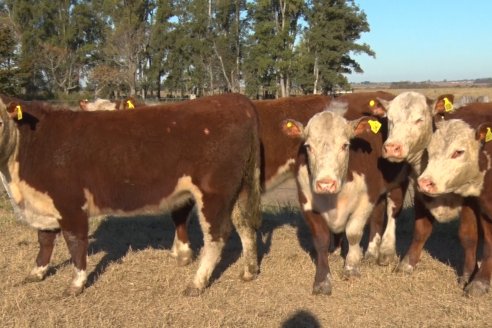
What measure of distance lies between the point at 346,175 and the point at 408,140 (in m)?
0.66

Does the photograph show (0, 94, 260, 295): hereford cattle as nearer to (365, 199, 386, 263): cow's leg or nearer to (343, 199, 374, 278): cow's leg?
(343, 199, 374, 278): cow's leg

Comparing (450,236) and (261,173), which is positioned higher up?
(261,173)

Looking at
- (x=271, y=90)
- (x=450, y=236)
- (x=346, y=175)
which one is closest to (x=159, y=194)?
(x=346, y=175)

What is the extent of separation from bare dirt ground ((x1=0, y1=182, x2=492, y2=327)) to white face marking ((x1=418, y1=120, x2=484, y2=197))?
0.97 m

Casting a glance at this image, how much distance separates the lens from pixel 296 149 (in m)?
5.85

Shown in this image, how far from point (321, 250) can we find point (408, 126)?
1.43 metres

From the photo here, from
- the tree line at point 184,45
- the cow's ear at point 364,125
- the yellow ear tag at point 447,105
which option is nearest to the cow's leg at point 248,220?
the cow's ear at point 364,125

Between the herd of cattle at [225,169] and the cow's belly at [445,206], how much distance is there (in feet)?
0.03

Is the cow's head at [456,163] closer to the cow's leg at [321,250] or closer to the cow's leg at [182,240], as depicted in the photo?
the cow's leg at [321,250]

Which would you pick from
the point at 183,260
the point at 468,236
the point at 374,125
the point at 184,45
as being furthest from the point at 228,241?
the point at 184,45

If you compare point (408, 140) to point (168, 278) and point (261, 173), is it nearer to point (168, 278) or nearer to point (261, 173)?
point (261, 173)

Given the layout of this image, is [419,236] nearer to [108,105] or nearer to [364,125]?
[364,125]

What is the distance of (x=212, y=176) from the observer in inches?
197

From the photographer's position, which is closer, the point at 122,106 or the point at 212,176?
the point at 212,176
